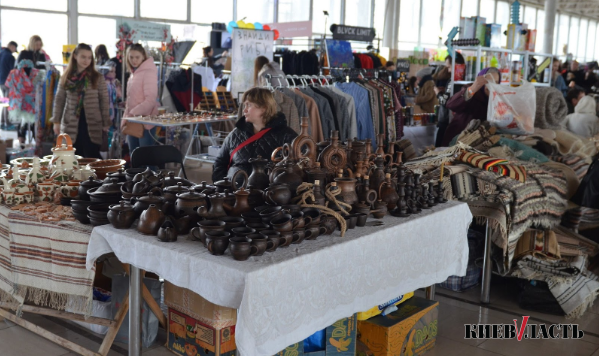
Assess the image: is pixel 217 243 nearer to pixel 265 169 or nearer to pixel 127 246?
pixel 127 246

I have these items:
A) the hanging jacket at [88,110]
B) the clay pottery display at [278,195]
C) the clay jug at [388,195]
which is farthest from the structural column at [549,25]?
the clay pottery display at [278,195]

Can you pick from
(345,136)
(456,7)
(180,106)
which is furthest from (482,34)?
(456,7)

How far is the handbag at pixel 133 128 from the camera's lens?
19.3 feet

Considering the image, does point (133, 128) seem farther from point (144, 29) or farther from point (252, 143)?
point (252, 143)

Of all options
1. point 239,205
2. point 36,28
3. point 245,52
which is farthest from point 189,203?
point 36,28

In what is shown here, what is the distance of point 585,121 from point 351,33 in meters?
3.31

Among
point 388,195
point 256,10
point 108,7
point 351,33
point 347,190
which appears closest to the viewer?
point 347,190

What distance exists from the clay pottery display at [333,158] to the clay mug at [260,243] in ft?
2.48

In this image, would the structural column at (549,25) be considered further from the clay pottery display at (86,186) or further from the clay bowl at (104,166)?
the clay pottery display at (86,186)

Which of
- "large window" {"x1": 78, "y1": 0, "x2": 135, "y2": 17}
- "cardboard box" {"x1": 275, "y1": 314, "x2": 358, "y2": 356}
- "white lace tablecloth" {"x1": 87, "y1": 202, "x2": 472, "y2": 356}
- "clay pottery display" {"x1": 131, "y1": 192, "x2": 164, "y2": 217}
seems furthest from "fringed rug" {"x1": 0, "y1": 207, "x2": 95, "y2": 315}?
"large window" {"x1": 78, "y1": 0, "x2": 135, "y2": 17}

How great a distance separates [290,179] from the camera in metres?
2.50

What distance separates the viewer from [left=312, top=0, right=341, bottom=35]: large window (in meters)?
14.8

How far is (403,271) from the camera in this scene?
2.64 m

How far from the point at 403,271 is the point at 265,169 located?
79 cm
